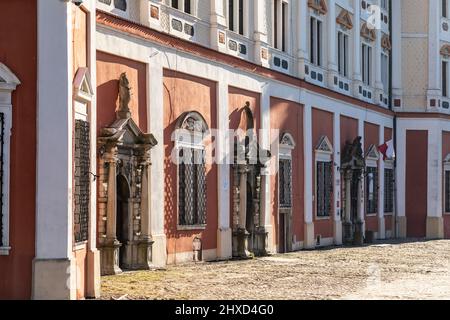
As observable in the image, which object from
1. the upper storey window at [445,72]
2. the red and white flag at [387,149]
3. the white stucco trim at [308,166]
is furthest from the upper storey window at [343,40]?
the upper storey window at [445,72]

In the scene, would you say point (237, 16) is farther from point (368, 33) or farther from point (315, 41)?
point (368, 33)

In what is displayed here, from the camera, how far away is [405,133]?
4203cm

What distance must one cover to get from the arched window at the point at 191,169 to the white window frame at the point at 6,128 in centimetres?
836

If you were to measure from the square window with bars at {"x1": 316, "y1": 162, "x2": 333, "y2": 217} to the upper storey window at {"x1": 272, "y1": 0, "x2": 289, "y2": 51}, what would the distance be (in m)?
4.62

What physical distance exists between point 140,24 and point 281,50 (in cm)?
991

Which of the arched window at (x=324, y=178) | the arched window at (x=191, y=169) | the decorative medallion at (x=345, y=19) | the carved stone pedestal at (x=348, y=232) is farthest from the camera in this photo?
the decorative medallion at (x=345, y=19)

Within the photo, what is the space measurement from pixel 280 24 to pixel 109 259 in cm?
1291

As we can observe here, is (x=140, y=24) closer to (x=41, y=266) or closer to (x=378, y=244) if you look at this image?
(x=41, y=266)

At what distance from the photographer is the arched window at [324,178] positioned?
32.8m

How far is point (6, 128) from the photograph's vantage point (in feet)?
48.5

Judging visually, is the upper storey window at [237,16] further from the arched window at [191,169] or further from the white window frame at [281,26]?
the arched window at [191,169]

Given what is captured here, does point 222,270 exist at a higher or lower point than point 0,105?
lower

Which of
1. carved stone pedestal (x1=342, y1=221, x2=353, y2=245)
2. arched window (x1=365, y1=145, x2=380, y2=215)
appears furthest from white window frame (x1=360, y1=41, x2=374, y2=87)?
carved stone pedestal (x1=342, y1=221, x2=353, y2=245)

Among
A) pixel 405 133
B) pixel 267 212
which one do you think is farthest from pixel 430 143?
pixel 267 212
